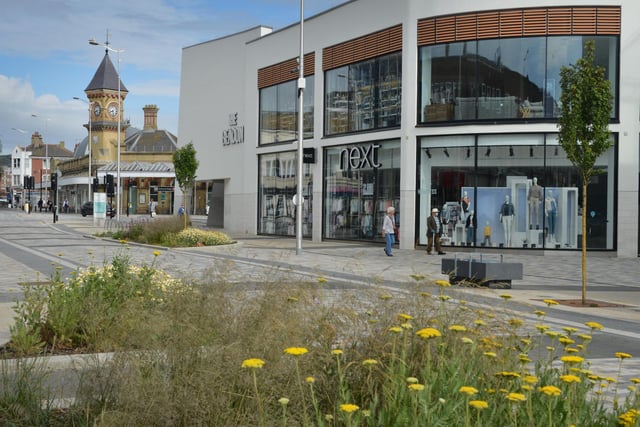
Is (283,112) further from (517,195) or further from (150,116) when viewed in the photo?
(150,116)

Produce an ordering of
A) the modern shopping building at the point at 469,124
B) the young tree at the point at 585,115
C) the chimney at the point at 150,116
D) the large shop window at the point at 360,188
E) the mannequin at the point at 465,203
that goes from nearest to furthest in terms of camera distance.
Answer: the young tree at the point at 585,115, the modern shopping building at the point at 469,124, the mannequin at the point at 465,203, the large shop window at the point at 360,188, the chimney at the point at 150,116

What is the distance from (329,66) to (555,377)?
3050 centimetres

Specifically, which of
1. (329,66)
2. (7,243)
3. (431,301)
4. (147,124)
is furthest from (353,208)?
(147,124)

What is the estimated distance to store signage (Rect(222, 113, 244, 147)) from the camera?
4191cm

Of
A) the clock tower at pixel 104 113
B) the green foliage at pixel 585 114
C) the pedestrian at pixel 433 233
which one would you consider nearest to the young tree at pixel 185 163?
the pedestrian at pixel 433 233

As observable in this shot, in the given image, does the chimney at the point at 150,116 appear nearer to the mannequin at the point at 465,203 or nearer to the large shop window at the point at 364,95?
the large shop window at the point at 364,95

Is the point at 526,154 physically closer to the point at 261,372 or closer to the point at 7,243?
the point at 7,243

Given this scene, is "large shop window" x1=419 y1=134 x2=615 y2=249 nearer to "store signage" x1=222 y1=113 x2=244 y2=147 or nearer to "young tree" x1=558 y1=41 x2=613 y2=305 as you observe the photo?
"young tree" x1=558 y1=41 x2=613 y2=305

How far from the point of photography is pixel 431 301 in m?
4.96

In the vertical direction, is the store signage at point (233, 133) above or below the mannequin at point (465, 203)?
above

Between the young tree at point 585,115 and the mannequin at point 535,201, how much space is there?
41.0ft

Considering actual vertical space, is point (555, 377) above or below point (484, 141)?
below

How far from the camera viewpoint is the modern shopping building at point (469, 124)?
26.6 meters

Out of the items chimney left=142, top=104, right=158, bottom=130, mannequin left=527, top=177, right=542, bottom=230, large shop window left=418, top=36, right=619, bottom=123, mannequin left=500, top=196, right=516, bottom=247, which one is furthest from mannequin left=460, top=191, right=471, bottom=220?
chimney left=142, top=104, right=158, bottom=130
